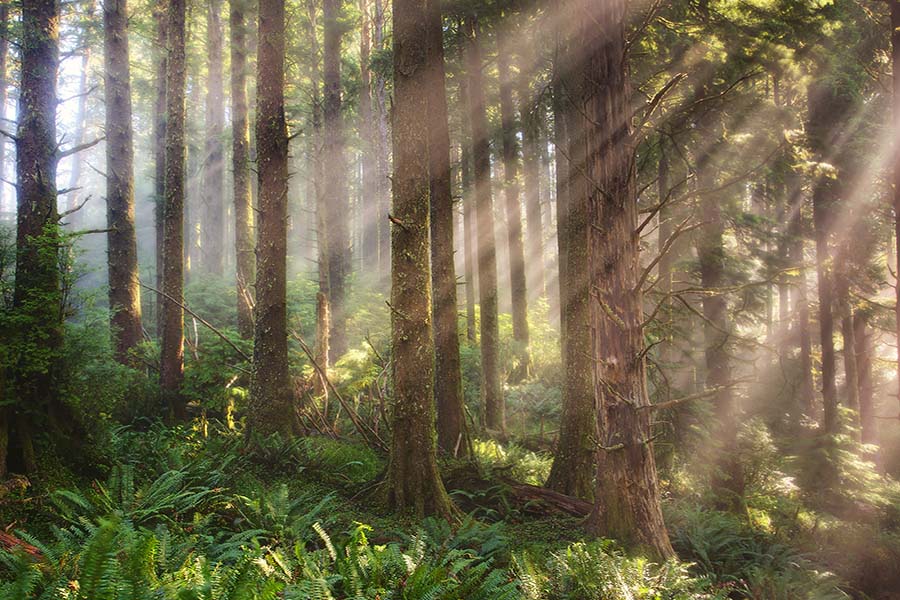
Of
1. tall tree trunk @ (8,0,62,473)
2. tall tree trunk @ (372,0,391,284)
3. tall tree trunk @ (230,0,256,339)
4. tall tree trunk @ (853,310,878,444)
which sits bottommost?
tall tree trunk @ (853,310,878,444)

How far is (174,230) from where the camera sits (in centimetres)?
1133

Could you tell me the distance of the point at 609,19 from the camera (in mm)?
5898

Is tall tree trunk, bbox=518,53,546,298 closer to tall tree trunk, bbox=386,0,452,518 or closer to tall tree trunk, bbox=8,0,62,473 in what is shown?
tall tree trunk, bbox=386,0,452,518

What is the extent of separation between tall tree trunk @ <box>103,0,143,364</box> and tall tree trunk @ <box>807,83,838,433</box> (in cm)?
1707

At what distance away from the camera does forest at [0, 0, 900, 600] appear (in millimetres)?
5059

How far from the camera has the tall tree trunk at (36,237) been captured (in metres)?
5.79

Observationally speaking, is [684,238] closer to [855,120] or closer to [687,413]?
[687,413]

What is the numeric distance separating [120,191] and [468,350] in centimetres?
996

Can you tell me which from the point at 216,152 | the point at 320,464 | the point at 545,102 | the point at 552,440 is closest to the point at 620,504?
the point at 320,464

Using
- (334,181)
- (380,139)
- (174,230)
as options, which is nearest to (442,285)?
(174,230)

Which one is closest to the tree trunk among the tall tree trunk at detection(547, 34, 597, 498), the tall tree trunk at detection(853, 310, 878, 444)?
the tall tree trunk at detection(547, 34, 597, 498)

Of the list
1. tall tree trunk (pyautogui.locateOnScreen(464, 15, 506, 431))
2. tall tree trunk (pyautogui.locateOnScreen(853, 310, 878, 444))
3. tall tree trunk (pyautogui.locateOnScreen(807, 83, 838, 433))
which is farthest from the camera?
tall tree trunk (pyautogui.locateOnScreen(853, 310, 878, 444))

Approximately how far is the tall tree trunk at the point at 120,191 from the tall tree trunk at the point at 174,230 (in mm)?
1141

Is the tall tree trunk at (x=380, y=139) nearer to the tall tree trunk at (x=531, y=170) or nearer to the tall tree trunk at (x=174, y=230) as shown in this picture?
the tall tree trunk at (x=531, y=170)
